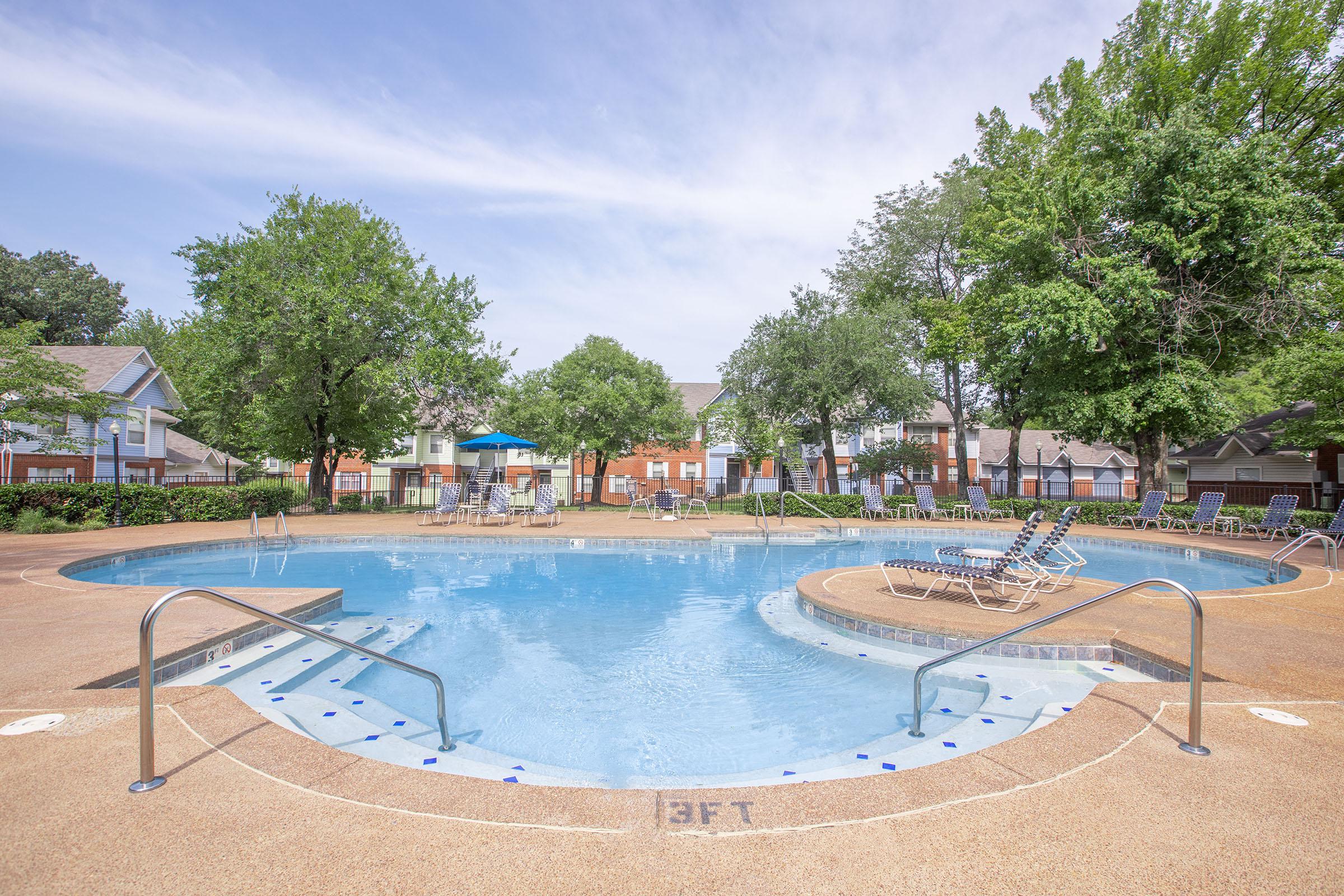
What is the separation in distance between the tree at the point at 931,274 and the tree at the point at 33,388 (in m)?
26.7

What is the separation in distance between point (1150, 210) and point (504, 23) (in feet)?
61.3

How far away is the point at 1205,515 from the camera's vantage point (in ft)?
→ 54.1

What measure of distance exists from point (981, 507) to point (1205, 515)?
5.80 m

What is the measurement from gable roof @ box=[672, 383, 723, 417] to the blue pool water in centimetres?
2825

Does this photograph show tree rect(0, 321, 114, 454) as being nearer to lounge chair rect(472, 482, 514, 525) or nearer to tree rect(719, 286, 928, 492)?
lounge chair rect(472, 482, 514, 525)

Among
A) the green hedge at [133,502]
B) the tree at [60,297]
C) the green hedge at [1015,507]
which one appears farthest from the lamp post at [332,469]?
the tree at [60,297]

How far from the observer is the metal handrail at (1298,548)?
28.7 feet

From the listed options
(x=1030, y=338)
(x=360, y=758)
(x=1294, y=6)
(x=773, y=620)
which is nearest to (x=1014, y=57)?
(x=1030, y=338)

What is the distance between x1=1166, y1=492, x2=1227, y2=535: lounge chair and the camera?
16281mm

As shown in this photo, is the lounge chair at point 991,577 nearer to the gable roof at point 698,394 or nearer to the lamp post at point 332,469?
the lamp post at point 332,469

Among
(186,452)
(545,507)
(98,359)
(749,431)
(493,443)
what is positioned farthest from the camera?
(186,452)

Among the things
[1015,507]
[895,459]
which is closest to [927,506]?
[1015,507]

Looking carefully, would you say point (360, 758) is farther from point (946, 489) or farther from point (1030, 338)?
point (946, 489)

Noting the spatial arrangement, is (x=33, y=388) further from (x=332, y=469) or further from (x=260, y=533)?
(x=332, y=469)
